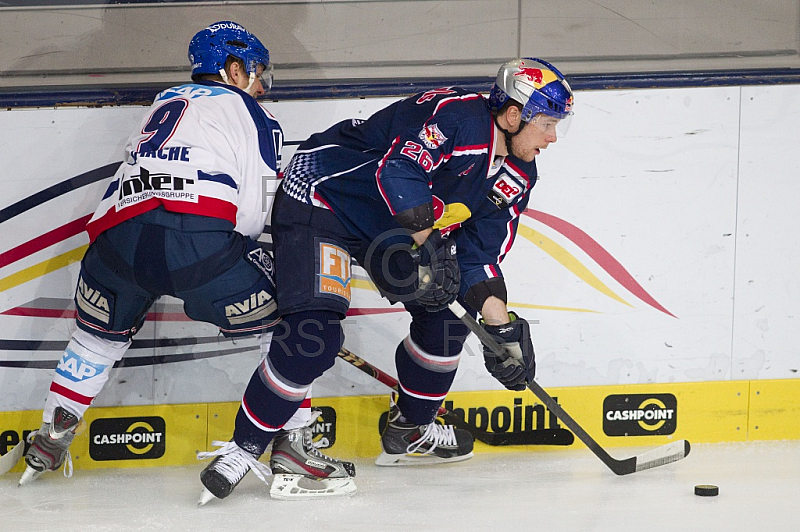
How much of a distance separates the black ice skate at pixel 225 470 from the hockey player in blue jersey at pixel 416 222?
3cm

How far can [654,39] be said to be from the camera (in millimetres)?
3119


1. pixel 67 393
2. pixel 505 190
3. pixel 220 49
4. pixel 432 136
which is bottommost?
pixel 67 393

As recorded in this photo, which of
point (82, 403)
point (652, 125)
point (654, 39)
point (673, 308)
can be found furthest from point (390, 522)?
point (654, 39)

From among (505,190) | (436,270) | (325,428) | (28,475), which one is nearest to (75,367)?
(28,475)

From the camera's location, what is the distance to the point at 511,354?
2.57 metres

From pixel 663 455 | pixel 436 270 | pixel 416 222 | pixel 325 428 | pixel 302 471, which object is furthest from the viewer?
pixel 325 428

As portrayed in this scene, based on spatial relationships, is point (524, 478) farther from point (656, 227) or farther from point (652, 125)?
point (652, 125)

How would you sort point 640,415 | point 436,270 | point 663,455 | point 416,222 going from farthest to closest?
point 640,415, point 663,455, point 436,270, point 416,222

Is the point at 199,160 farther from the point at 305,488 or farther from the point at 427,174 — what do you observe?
the point at 305,488

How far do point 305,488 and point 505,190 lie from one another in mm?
1034

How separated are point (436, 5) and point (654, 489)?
172 cm

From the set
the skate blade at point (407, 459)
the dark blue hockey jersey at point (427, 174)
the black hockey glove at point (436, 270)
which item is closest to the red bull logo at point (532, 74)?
the dark blue hockey jersey at point (427, 174)

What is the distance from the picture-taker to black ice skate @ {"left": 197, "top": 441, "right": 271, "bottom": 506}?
2396mm

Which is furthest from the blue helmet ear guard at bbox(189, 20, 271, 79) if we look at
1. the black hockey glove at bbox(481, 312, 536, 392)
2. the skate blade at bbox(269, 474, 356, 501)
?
the skate blade at bbox(269, 474, 356, 501)
